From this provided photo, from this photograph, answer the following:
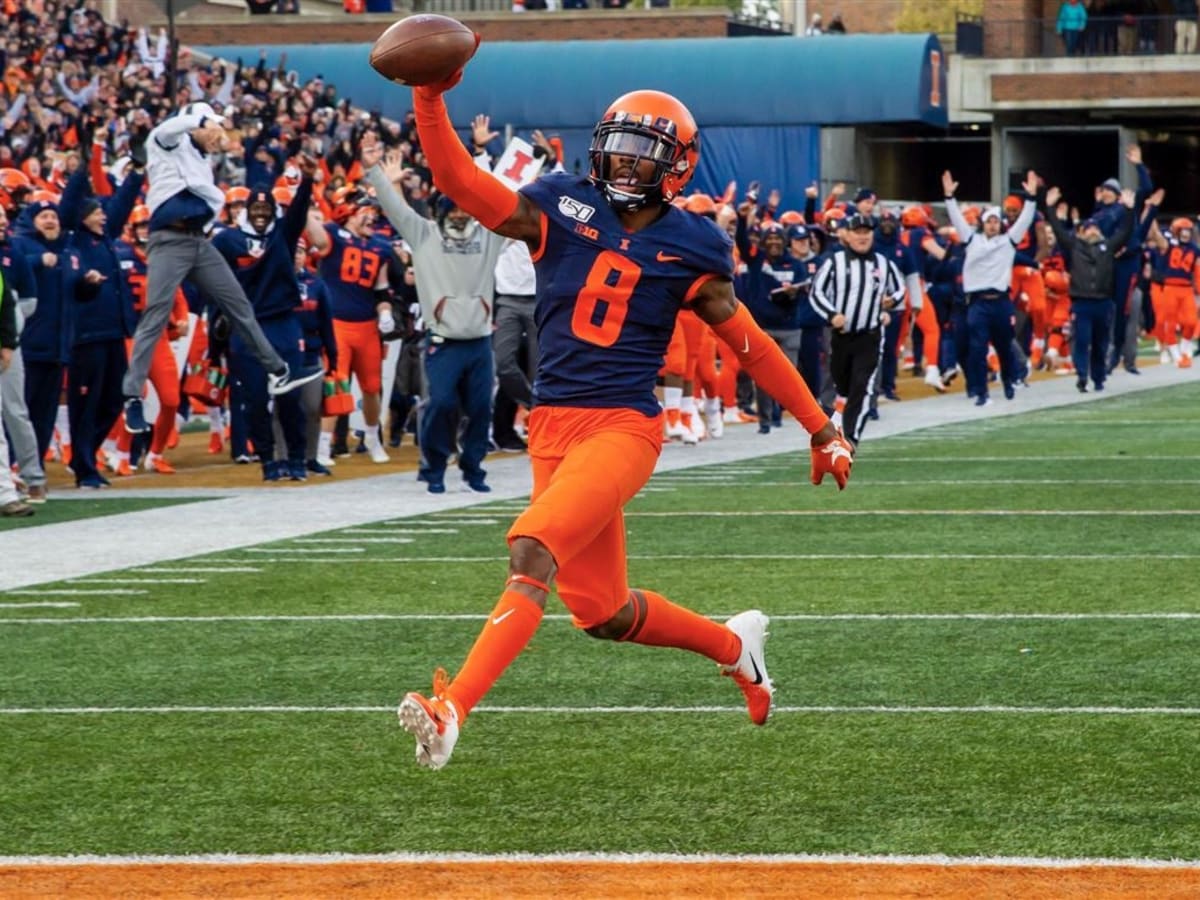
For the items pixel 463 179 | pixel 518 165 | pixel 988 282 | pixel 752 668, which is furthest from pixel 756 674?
pixel 988 282

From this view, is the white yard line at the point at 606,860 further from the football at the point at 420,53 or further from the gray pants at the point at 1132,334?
the gray pants at the point at 1132,334

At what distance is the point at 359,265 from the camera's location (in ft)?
52.9

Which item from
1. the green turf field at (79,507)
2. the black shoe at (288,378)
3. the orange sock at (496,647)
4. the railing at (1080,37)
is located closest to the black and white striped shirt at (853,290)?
the black shoe at (288,378)

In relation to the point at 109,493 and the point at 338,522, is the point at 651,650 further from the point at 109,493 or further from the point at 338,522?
the point at 109,493

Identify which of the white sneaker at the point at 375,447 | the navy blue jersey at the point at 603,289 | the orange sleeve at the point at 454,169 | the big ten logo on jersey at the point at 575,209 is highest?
the orange sleeve at the point at 454,169

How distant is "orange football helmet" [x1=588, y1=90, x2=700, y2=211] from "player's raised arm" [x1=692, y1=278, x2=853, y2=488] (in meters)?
0.30

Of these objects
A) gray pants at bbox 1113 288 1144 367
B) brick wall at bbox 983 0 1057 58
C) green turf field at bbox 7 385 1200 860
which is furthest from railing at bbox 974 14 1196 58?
green turf field at bbox 7 385 1200 860

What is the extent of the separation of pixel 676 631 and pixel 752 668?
31 centimetres

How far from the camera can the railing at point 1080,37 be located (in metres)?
46.9

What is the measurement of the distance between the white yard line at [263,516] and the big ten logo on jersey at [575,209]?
4.80m

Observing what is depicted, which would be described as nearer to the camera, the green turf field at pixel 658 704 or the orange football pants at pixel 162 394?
the green turf field at pixel 658 704

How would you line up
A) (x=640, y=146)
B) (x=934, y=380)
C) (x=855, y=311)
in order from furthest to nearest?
(x=934, y=380) → (x=855, y=311) → (x=640, y=146)

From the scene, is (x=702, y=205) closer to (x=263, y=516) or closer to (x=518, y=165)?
(x=518, y=165)

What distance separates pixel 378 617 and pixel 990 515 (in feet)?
14.7
